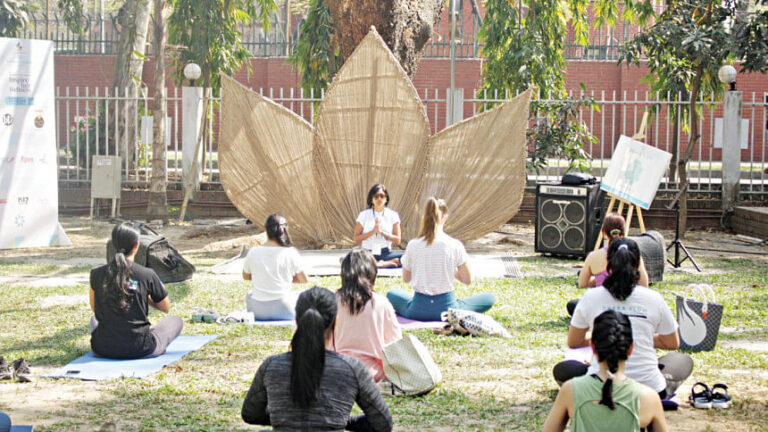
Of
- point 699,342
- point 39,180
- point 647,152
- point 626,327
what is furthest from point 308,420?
point 39,180

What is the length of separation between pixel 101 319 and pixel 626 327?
13.2ft

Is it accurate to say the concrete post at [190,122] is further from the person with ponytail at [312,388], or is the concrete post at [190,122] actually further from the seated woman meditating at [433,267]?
the person with ponytail at [312,388]

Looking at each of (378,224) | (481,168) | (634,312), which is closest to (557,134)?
(481,168)

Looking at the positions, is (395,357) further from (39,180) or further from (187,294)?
(39,180)

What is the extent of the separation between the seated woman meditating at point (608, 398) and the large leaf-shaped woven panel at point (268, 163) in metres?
9.05

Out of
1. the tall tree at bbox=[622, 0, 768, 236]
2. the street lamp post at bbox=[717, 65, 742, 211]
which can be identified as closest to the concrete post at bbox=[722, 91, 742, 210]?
the street lamp post at bbox=[717, 65, 742, 211]

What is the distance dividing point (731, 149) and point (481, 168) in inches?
203

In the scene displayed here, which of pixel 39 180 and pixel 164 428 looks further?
pixel 39 180

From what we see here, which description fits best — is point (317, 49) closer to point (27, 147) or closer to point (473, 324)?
point (27, 147)

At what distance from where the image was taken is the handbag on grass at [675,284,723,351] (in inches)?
260

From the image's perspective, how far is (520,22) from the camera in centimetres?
1786

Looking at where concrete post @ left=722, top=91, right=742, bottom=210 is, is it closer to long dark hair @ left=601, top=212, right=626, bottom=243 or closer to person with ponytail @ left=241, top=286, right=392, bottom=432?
long dark hair @ left=601, top=212, right=626, bottom=243

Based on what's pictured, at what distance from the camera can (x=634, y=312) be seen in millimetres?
4859

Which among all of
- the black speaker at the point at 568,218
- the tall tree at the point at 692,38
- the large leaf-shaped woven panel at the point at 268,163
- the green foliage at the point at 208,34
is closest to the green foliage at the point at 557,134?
the tall tree at the point at 692,38
